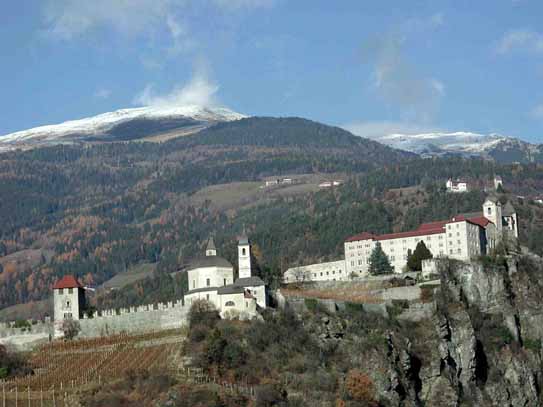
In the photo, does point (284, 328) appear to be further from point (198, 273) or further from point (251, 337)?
point (198, 273)

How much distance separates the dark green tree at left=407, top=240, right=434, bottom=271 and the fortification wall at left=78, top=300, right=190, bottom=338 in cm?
3077

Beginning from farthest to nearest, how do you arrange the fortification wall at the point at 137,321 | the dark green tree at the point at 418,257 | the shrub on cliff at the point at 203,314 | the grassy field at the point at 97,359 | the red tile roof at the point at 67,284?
the dark green tree at the point at 418,257, the red tile roof at the point at 67,284, the fortification wall at the point at 137,321, the shrub on cliff at the point at 203,314, the grassy field at the point at 97,359

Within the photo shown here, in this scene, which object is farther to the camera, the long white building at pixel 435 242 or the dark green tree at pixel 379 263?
the dark green tree at pixel 379 263

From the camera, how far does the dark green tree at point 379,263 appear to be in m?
135

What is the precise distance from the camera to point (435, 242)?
445 ft

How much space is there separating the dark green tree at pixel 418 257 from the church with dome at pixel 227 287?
21.2 m

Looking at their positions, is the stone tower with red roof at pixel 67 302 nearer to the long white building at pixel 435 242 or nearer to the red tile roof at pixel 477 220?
the long white building at pixel 435 242

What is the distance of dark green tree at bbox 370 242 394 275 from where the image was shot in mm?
135125

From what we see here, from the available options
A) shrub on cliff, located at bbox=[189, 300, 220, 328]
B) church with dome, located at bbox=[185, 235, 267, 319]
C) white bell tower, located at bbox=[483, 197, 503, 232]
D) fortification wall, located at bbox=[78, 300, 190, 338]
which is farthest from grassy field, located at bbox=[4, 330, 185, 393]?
white bell tower, located at bbox=[483, 197, 503, 232]

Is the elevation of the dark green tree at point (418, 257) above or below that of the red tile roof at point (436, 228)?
below

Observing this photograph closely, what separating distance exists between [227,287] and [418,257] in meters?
30.1

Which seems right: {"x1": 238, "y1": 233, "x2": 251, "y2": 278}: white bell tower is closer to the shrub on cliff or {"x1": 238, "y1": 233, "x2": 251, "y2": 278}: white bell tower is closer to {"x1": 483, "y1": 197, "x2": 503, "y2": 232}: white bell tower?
the shrub on cliff

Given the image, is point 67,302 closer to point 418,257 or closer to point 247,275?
point 247,275

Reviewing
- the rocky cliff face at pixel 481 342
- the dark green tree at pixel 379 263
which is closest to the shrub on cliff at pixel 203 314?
the rocky cliff face at pixel 481 342
